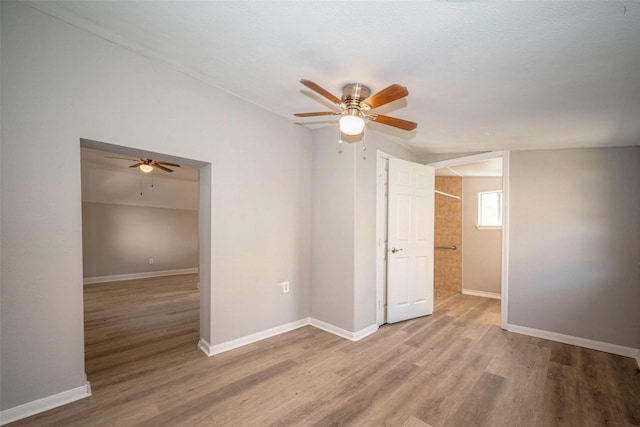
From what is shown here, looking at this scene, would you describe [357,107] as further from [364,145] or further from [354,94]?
[364,145]

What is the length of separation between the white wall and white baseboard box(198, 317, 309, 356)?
0.21ft

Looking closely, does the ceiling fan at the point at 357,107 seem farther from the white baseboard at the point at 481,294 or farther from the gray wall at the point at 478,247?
the white baseboard at the point at 481,294

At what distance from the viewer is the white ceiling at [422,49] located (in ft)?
5.13

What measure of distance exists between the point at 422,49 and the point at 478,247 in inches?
190

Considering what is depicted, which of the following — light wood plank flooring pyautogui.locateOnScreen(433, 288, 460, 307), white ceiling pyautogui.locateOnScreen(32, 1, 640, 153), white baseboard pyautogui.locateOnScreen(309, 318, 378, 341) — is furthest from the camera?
light wood plank flooring pyautogui.locateOnScreen(433, 288, 460, 307)

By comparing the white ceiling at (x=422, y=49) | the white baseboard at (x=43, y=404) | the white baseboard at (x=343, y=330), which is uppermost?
the white ceiling at (x=422, y=49)

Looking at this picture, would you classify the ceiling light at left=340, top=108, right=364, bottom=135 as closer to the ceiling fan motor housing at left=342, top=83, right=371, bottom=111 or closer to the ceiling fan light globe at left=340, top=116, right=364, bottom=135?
the ceiling fan light globe at left=340, top=116, right=364, bottom=135

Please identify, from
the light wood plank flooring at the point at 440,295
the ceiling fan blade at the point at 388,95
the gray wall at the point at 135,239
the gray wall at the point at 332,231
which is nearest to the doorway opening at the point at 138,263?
the gray wall at the point at 135,239

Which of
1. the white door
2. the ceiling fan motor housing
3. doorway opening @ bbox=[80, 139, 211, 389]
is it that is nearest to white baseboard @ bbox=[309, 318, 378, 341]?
the white door

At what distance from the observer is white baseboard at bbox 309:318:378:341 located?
3.28 meters

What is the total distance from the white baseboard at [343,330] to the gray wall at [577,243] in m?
1.94

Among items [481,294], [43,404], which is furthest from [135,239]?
[481,294]

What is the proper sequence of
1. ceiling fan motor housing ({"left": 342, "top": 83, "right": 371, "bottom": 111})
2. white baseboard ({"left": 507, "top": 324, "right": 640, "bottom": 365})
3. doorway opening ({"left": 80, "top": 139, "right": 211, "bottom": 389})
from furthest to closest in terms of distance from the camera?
white baseboard ({"left": 507, "top": 324, "right": 640, "bottom": 365}) → doorway opening ({"left": 80, "top": 139, "right": 211, "bottom": 389}) → ceiling fan motor housing ({"left": 342, "top": 83, "right": 371, "bottom": 111})

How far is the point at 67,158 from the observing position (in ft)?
6.57
